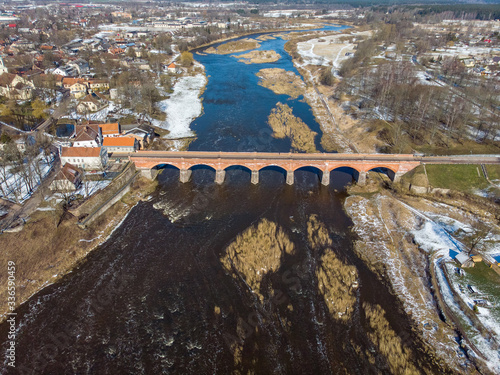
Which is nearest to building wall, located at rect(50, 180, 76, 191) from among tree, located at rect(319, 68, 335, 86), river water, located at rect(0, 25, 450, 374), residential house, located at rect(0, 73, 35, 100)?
river water, located at rect(0, 25, 450, 374)

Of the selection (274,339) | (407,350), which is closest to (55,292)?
(274,339)

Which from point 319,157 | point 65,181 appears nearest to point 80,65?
point 65,181

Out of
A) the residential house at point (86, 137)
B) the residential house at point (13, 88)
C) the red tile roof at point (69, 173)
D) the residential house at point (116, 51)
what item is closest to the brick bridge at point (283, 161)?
the residential house at point (86, 137)

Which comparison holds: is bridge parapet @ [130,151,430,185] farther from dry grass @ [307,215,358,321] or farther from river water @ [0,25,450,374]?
dry grass @ [307,215,358,321]

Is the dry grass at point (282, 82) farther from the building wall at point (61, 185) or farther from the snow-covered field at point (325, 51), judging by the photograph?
the building wall at point (61, 185)

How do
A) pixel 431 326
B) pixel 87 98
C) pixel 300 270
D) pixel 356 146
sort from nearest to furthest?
pixel 431 326
pixel 300 270
pixel 356 146
pixel 87 98

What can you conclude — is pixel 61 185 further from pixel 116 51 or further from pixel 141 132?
pixel 116 51

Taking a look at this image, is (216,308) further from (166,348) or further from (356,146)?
(356,146)
